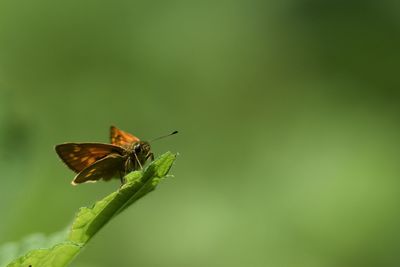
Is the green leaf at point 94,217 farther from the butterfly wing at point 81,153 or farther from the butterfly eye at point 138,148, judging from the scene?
the butterfly eye at point 138,148

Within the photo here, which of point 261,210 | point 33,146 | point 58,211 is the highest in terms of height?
point 33,146

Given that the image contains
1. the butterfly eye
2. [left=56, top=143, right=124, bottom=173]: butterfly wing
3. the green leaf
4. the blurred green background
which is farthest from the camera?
the blurred green background

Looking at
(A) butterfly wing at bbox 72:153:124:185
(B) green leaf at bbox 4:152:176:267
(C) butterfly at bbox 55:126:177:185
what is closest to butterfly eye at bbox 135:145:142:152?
(C) butterfly at bbox 55:126:177:185

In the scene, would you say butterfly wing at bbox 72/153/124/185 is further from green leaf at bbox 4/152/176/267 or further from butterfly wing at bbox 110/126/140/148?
green leaf at bbox 4/152/176/267

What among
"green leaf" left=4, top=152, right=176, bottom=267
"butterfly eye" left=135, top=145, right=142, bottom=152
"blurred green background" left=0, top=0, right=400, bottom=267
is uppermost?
"green leaf" left=4, top=152, right=176, bottom=267

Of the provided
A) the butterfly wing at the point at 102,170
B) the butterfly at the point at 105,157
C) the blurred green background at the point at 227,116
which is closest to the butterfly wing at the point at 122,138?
the butterfly at the point at 105,157

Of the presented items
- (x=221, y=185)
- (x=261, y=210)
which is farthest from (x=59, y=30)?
(x=261, y=210)

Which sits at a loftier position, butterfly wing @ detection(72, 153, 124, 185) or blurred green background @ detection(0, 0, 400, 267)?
butterfly wing @ detection(72, 153, 124, 185)

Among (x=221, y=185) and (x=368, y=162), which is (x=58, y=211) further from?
(x=368, y=162)
